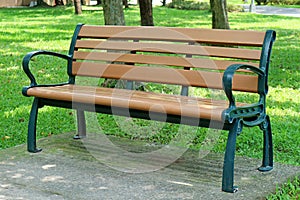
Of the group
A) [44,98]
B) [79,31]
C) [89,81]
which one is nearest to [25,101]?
[89,81]

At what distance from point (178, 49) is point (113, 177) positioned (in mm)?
1247

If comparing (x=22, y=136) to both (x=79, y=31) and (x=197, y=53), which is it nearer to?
(x=79, y=31)

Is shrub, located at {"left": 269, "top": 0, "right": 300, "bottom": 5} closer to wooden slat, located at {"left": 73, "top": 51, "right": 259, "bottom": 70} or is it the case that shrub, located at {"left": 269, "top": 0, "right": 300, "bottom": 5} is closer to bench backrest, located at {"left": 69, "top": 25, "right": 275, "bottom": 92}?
bench backrest, located at {"left": 69, "top": 25, "right": 275, "bottom": 92}

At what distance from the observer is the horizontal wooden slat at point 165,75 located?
172 inches

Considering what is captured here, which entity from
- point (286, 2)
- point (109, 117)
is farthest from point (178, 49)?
point (286, 2)

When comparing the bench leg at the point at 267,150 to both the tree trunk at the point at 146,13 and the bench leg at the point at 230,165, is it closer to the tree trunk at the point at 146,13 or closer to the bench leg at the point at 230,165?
the bench leg at the point at 230,165

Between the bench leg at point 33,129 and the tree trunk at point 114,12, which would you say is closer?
the bench leg at point 33,129

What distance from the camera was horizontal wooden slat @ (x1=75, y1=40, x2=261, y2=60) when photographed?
14.5 feet

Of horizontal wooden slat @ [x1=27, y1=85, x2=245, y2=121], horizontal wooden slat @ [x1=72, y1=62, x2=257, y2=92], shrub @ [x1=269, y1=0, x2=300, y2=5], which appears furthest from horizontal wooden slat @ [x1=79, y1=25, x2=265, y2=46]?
shrub @ [x1=269, y1=0, x2=300, y2=5]

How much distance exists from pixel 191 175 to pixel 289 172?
75 centimetres

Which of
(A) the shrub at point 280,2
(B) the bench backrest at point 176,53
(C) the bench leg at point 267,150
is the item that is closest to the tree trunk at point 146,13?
(B) the bench backrest at point 176,53

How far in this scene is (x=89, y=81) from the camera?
28.3 feet

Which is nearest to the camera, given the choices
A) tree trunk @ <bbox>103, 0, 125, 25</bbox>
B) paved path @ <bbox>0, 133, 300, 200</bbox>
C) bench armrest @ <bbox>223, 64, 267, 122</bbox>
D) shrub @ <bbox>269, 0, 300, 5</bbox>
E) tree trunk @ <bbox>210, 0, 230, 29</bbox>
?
bench armrest @ <bbox>223, 64, 267, 122</bbox>

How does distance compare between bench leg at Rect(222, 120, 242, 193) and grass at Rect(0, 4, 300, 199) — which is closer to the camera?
bench leg at Rect(222, 120, 242, 193)
